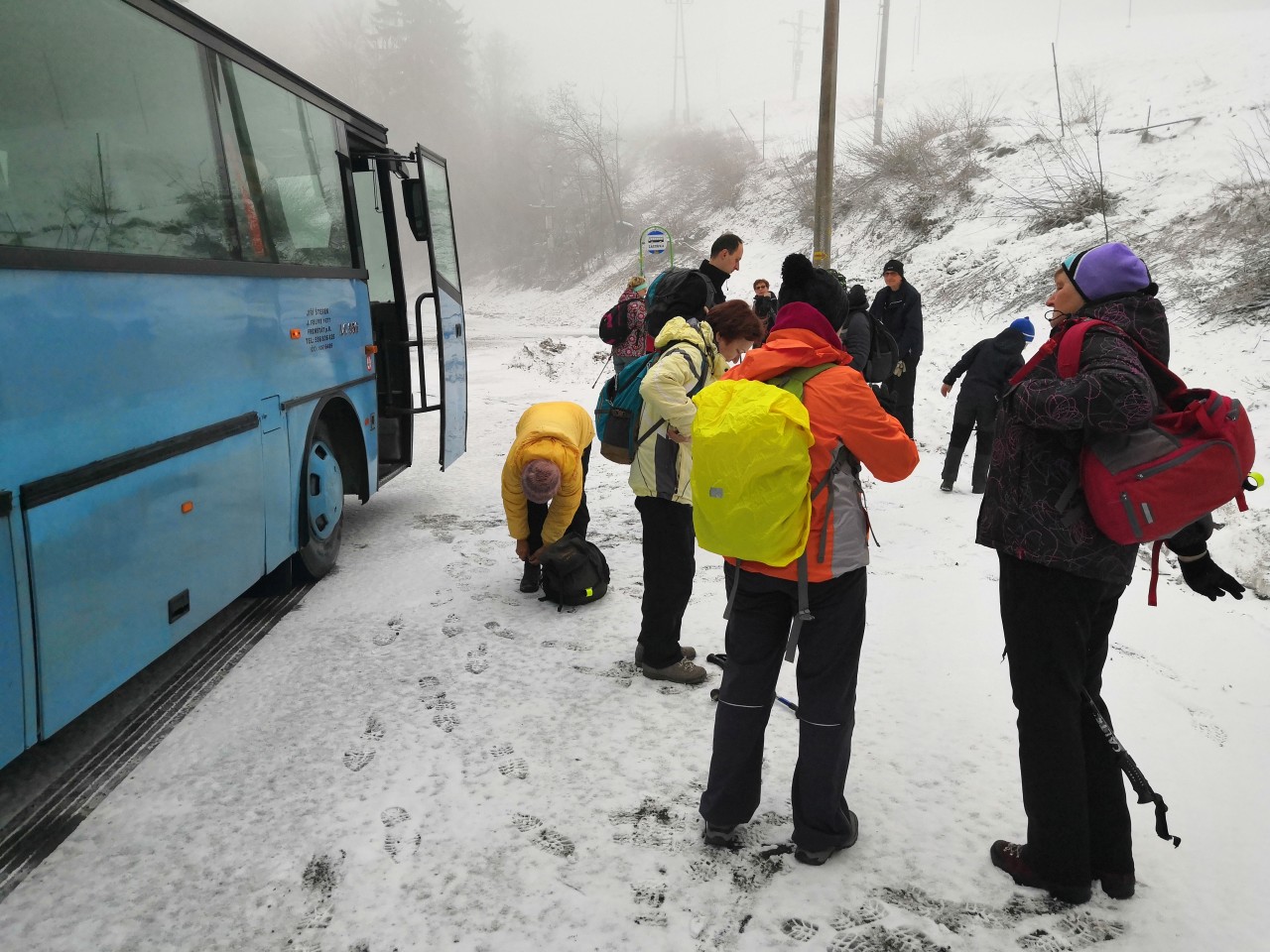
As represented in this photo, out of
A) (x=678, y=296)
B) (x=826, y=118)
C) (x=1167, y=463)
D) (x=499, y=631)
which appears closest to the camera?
(x=1167, y=463)

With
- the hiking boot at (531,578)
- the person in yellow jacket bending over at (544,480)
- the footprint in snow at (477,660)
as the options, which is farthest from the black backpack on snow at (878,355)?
the footprint in snow at (477,660)

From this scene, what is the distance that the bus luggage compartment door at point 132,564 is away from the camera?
8.68 feet

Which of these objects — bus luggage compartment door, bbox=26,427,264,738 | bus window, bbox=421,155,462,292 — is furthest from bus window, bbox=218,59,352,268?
bus luggage compartment door, bbox=26,427,264,738

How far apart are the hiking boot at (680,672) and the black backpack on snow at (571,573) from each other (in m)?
0.95

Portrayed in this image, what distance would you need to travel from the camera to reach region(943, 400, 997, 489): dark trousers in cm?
683

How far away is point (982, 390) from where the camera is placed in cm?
677

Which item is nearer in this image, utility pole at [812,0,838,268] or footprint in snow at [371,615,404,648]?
footprint in snow at [371,615,404,648]

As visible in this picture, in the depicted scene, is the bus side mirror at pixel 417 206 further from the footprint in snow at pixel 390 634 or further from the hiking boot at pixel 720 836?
the hiking boot at pixel 720 836

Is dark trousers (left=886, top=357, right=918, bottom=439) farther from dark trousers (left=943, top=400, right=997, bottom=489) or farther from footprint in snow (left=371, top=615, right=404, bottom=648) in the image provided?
footprint in snow (left=371, top=615, right=404, bottom=648)

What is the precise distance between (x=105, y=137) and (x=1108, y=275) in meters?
3.55

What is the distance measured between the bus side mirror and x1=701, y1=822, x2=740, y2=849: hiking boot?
496cm

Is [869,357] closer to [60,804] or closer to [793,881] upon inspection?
[793,881]

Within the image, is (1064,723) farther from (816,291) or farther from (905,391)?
(905,391)

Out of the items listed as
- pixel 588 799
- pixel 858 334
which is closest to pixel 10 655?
→ pixel 588 799
